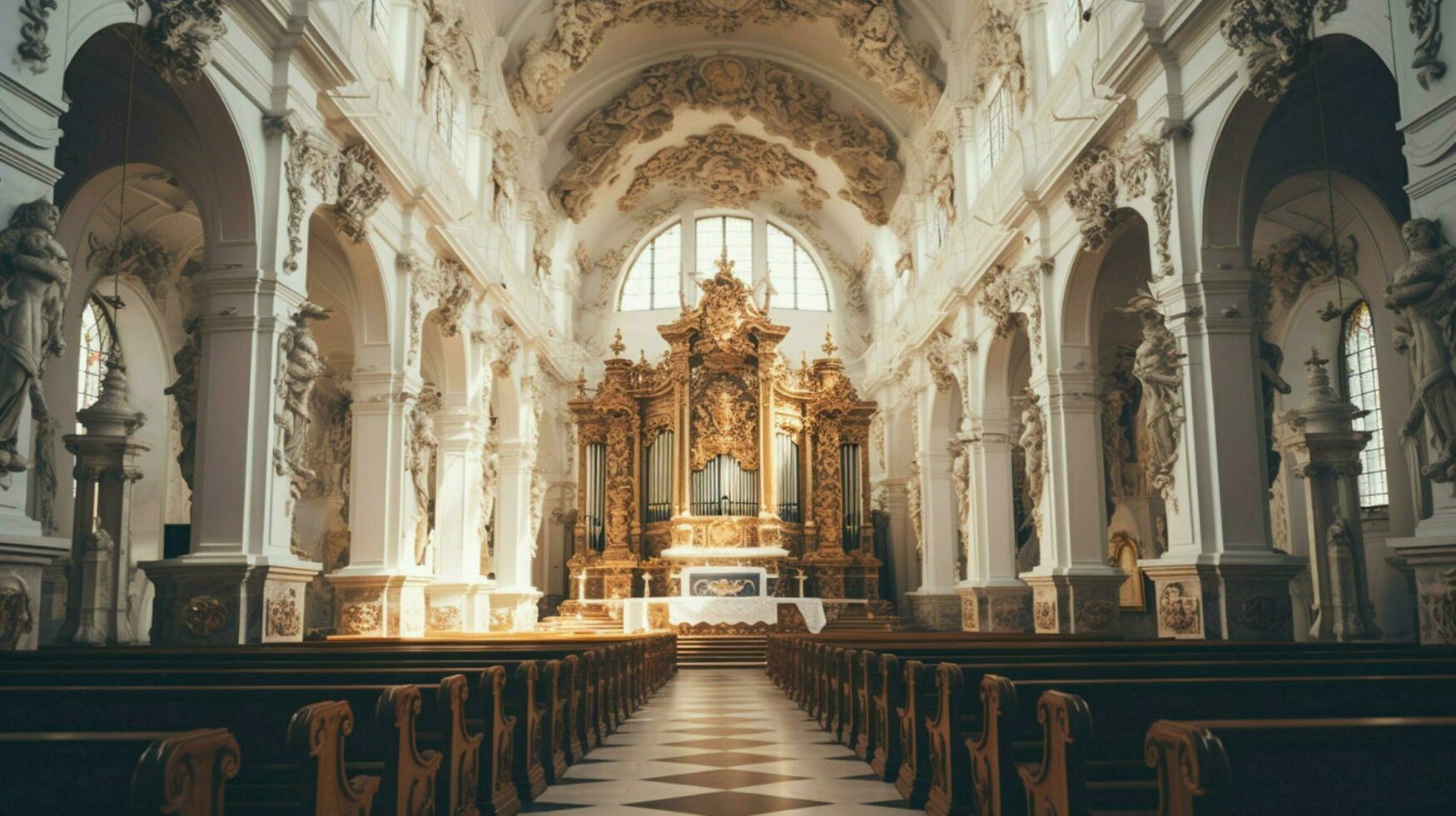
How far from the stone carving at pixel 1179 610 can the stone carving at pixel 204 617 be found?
840 cm

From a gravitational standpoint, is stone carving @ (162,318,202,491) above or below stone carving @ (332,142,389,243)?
below

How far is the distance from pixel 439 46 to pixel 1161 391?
1153 centimetres

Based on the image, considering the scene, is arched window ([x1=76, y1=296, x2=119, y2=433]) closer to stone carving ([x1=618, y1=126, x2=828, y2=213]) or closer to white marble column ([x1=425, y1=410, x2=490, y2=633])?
white marble column ([x1=425, y1=410, x2=490, y2=633])

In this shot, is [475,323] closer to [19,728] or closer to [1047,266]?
[1047,266]

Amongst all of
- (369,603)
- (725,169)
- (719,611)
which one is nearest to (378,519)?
(369,603)

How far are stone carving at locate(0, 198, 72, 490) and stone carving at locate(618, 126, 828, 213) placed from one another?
22.7 meters

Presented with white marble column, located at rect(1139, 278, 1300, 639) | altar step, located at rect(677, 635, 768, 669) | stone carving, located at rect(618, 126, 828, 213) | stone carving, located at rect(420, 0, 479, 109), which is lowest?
altar step, located at rect(677, 635, 768, 669)

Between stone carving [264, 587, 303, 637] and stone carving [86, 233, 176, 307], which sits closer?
stone carving [264, 587, 303, 637]

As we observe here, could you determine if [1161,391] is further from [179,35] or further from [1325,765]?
[179,35]

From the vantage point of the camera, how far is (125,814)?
99.9 inches

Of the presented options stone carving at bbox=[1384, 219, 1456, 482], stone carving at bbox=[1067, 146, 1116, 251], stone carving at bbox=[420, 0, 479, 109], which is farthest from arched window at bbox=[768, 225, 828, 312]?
stone carving at bbox=[1384, 219, 1456, 482]

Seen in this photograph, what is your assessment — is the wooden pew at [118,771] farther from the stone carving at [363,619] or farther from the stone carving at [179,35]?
the stone carving at [363,619]

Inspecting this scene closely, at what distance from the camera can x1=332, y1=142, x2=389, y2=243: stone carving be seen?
12492 millimetres

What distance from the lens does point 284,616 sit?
408 inches
